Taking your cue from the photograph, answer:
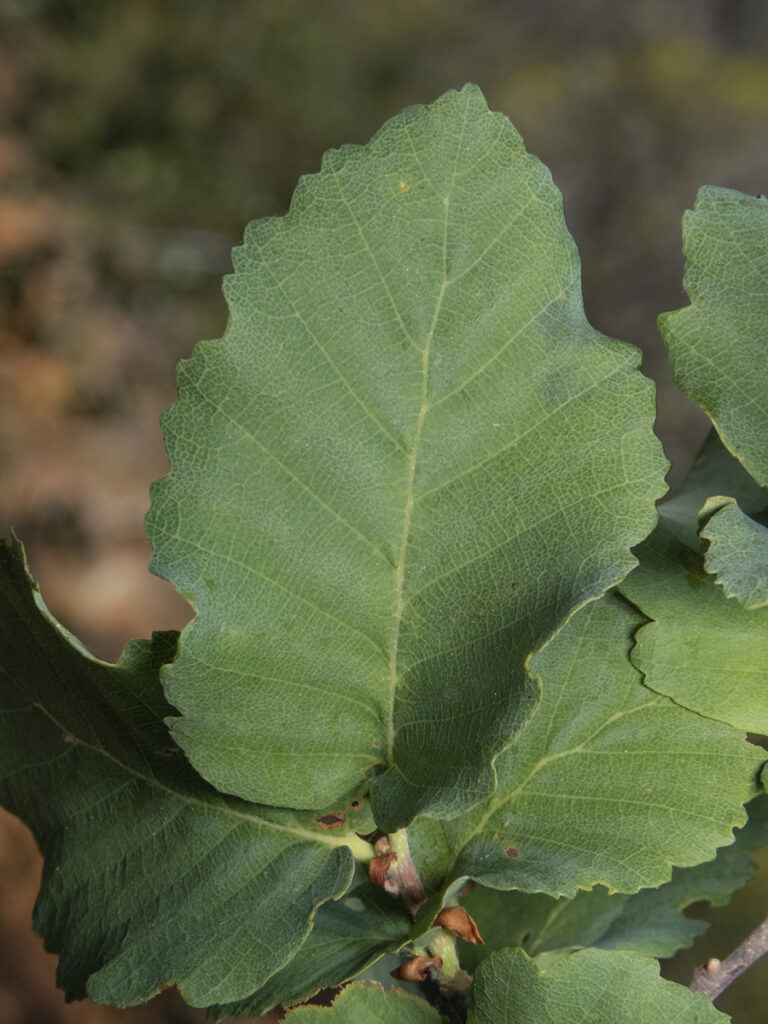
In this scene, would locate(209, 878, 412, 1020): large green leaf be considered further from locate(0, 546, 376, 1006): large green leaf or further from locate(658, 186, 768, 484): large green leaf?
locate(658, 186, 768, 484): large green leaf

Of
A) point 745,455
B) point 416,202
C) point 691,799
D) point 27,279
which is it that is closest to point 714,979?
point 691,799

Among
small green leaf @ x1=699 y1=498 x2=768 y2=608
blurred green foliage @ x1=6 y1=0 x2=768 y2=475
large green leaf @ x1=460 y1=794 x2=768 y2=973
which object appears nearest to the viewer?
small green leaf @ x1=699 y1=498 x2=768 y2=608

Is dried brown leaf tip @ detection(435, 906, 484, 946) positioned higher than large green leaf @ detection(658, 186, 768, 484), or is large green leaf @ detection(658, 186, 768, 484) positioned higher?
large green leaf @ detection(658, 186, 768, 484)

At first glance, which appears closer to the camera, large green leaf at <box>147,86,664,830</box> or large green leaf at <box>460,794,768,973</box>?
large green leaf at <box>147,86,664,830</box>

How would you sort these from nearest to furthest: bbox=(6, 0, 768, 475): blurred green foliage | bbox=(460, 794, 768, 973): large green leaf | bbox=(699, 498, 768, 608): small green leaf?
bbox=(699, 498, 768, 608): small green leaf, bbox=(460, 794, 768, 973): large green leaf, bbox=(6, 0, 768, 475): blurred green foliage

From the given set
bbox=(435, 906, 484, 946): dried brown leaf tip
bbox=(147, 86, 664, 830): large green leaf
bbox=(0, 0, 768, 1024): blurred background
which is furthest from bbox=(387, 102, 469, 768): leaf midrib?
bbox=(0, 0, 768, 1024): blurred background

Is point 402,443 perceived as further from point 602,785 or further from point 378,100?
point 378,100

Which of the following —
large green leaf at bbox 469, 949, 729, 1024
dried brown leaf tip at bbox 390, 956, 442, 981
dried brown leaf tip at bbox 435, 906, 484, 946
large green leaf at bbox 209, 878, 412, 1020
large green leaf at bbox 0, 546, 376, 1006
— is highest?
large green leaf at bbox 0, 546, 376, 1006
